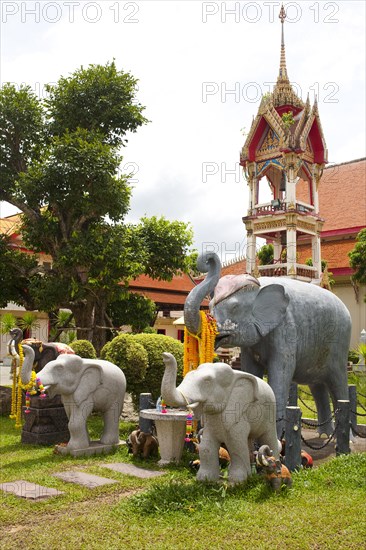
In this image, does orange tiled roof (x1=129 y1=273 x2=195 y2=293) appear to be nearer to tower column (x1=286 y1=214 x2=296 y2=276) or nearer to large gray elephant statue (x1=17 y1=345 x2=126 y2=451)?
tower column (x1=286 y1=214 x2=296 y2=276)

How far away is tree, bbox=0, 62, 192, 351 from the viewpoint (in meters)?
12.1

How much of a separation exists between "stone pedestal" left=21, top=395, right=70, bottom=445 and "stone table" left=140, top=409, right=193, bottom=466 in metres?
2.18

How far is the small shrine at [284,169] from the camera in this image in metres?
23.0

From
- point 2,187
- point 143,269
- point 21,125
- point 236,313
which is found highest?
point 21,125

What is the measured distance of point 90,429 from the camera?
9930 millimetres

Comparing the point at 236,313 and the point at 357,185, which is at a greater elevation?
the point at 357,185

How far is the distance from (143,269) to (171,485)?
789 cm

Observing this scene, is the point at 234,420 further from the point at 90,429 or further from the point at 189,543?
the point at 90,429

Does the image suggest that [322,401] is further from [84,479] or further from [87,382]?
[84,479]

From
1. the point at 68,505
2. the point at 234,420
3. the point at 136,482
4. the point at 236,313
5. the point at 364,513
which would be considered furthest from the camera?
the point at 236,313

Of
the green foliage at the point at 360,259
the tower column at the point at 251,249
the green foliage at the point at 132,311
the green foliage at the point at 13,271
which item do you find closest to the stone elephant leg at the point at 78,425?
the green foliage at the point at 13,271

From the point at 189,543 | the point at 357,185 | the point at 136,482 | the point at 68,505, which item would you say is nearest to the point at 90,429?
the point at 136,482

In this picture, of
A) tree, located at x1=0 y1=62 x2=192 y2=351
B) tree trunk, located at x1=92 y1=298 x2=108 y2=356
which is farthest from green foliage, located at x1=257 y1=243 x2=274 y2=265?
tree trunk, located at x1=92 y1=298 x2=108 y2=356

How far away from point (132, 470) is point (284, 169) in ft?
60.5
